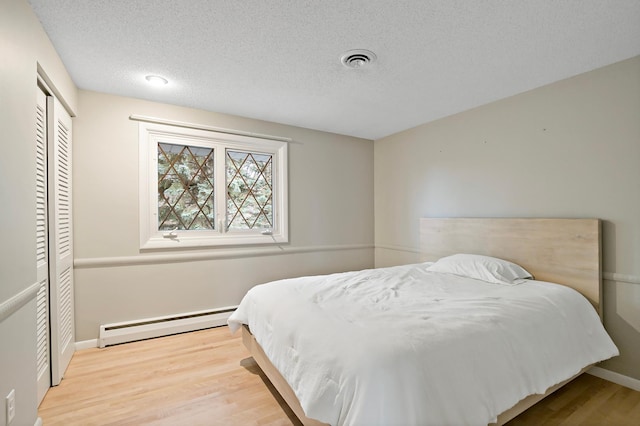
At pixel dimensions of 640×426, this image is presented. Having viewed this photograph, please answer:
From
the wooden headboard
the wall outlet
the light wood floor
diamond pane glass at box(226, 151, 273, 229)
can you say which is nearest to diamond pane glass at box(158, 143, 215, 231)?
diamond pane glass at box(226, 151, 273, 229)

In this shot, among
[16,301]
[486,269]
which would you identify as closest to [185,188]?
[16,301]

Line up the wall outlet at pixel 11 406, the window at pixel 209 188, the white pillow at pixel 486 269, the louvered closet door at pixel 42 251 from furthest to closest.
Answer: the window at pixel 209 188
the white pillow at pixel 486 269
the louvered closet door at pixel 42 251
the wall outlet at pixel 11 406

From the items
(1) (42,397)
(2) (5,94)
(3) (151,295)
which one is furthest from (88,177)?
(1) (42,397)

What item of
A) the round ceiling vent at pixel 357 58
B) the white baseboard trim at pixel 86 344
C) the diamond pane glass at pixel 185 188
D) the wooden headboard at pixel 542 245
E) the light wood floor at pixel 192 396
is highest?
the round ceiling vent at pixel 357 58

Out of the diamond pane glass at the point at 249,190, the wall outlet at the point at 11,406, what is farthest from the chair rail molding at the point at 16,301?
the diamond pane glass at the point at 249,190

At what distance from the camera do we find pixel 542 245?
2.42 m

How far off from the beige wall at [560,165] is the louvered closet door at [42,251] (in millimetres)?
3411

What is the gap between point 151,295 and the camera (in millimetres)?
2881

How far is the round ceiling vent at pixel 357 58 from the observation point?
2.02m

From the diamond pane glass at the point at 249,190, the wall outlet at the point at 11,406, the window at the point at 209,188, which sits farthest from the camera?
the diamond pane glass at the point at 249,190

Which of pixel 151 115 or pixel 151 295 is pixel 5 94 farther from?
pixel 151 295

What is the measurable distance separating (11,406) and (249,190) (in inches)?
97.8

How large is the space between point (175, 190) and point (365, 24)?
233 cm

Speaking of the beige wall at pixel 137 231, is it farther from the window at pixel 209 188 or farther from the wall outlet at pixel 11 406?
the wall outlet at pixel 11 406
